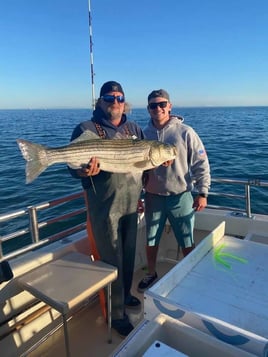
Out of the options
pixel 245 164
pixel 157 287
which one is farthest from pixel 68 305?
pixel 245 164

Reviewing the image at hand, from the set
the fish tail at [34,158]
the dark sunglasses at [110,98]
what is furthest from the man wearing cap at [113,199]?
the fish tail at [34,158]

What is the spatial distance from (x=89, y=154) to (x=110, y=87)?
73 centimetres

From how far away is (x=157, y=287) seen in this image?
2186 millimetres

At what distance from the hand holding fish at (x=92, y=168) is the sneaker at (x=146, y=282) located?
1.85 m

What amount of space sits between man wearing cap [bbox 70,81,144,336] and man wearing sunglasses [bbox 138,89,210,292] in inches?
18.0

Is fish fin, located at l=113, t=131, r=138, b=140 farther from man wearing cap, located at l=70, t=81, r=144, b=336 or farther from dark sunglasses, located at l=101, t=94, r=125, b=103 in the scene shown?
dark sunglasses, located at l=101, t=94, r=125, b=103

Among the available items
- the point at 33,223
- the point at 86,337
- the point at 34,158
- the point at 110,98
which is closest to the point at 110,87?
the point at 110,98

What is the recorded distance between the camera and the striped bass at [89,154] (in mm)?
2953

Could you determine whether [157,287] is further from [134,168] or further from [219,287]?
[134,168]

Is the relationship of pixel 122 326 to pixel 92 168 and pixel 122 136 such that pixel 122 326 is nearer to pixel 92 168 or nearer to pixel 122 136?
pixel 92 168

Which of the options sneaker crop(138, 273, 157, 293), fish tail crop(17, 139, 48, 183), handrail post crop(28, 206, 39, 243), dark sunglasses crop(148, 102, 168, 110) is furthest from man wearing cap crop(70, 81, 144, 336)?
sneaker crop(138, 273, 157, 293)

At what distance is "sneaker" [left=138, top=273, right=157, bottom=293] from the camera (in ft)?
13.5

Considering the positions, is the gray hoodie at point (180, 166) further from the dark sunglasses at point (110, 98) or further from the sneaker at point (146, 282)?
the sneaker at point (146, 282)

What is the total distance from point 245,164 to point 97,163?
12440 mm
